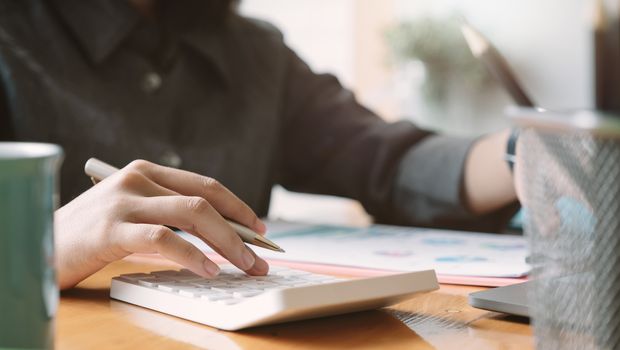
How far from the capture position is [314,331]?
0.46 meters

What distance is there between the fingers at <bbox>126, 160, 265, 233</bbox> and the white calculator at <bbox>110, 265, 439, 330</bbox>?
43mm

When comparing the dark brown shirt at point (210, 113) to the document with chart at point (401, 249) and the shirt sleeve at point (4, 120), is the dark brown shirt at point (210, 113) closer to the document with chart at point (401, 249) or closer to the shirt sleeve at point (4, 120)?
the shirt sleeve at point (4, 120)

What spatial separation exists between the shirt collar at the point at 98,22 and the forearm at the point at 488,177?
0.50 metres

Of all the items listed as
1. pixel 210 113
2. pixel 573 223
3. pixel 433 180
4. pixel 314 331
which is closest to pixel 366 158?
pixel 433 180

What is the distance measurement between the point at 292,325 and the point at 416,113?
8.27 ft

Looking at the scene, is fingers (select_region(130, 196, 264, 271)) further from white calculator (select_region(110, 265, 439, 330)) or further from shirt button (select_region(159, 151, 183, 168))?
shirt button (select_region(159, 151, 183, 168))

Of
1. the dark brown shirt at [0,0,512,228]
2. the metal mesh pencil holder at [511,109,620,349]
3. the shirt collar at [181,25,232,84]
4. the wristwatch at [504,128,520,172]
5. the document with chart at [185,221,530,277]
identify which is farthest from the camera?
the shirt collar at [181,25,232,84]

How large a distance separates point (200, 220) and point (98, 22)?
0.64 m

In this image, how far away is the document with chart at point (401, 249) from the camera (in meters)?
0.64

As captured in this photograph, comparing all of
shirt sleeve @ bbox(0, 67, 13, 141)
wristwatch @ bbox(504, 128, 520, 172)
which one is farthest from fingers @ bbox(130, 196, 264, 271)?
shirt sleeve @ bbox(0, 67, 13, 141)

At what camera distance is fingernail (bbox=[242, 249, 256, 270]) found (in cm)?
54

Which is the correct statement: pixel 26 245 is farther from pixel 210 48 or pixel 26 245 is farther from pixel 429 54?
pixel 429 54

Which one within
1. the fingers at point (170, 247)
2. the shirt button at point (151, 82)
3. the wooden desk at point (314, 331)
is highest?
the shirt button at point (151, 82)

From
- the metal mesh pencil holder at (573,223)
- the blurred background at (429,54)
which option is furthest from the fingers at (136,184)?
the blurred background at (429,54)
